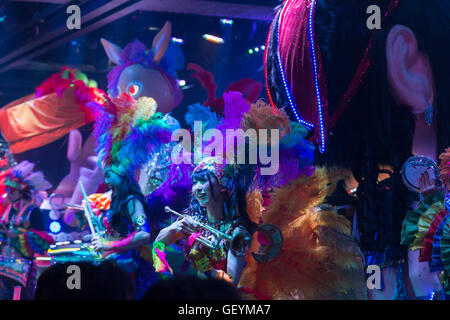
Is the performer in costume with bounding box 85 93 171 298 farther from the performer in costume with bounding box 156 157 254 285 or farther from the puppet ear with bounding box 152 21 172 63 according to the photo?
the puppet ear with bounding box 152 21 172 63

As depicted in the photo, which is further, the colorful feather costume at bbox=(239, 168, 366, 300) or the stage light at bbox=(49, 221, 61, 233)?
the stage light at bbox=(49, 221, 61, 233)

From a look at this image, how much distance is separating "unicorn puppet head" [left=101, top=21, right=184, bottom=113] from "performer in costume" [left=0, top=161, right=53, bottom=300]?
138 centimetres

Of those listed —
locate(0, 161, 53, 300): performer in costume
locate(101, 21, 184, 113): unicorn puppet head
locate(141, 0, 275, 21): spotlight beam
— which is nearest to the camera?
locate(0, 161, 53, 300): performer in costume

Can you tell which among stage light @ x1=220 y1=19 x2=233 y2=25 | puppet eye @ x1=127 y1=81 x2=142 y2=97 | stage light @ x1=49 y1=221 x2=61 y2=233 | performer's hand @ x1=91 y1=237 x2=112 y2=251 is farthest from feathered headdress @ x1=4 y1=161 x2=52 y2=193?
stage light @ x1=220 y1=19 x2=233 y2=25

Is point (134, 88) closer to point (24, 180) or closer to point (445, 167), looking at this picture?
point (24, 180)

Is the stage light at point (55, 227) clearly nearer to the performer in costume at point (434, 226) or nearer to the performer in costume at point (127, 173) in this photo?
the performer in costume at point (127, 173)

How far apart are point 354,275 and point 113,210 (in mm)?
1585

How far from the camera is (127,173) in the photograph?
3260 mm

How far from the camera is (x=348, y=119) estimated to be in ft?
9.53

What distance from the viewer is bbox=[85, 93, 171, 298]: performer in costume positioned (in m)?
3.12

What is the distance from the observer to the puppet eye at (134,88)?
4.95 meters

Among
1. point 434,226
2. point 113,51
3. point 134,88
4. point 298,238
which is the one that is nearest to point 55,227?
point 134,88
